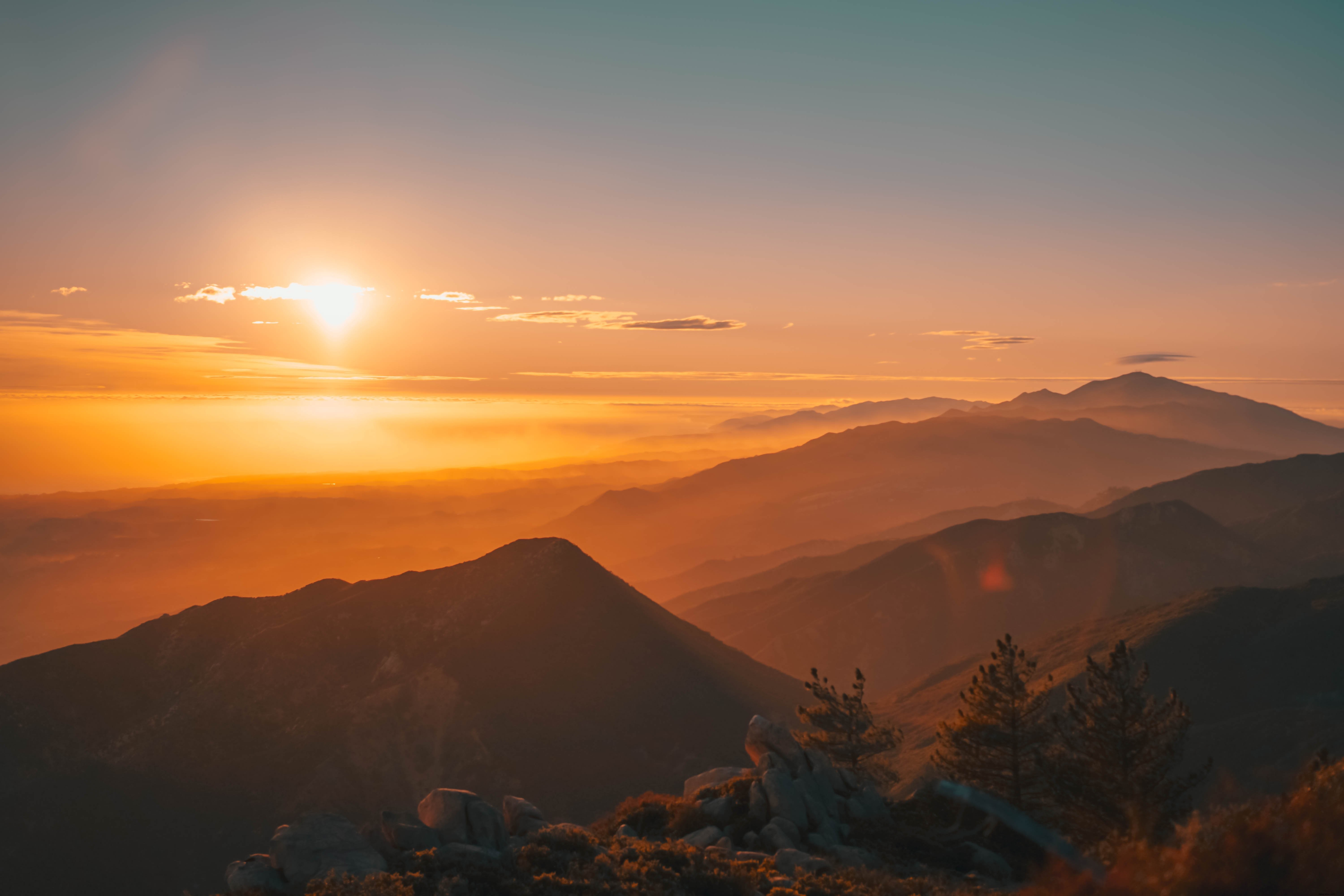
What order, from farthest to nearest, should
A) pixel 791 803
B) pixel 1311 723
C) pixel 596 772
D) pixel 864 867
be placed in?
pixel 596 772 < pixel 1311 723 < pixel 791 803 < pixel 864 867

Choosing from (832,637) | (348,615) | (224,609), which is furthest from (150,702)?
(832,637)

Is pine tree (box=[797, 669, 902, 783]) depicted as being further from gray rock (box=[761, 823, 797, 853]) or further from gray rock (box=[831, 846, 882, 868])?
gray rock (box=[831, 846, 882, 868])

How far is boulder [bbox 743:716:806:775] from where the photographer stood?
39.3 m

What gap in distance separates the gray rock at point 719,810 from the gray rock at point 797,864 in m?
5.88

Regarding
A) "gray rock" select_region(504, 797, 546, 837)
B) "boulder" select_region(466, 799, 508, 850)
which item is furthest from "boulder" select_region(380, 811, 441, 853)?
"gray rock" select_region(504, 797, 546, 837)

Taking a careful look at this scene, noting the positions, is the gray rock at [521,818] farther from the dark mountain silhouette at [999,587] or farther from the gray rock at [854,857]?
the dark mountain silhouette at [999,587]

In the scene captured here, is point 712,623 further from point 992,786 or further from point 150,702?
point 992,786

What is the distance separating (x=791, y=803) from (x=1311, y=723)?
58690 millimetres

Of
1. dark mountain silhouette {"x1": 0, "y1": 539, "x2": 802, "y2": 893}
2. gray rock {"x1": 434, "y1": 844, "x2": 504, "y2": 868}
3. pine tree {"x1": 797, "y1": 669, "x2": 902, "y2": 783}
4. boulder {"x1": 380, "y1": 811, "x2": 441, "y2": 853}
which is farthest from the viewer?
dark mountain silhouette {"x1": 0, "y1": 539, "x2": 802, "y2": 893}

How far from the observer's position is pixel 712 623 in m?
186

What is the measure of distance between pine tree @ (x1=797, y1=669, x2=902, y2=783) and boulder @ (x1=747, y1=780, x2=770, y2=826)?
13.3 m

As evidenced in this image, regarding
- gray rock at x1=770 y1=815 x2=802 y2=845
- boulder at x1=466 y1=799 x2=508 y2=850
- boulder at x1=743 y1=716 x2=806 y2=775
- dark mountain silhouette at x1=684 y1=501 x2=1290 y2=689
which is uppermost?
boulder at x1=466 y1=799 x2=508 y2=850

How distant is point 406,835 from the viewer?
88.3 ft

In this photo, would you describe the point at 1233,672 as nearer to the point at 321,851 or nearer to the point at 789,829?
the point at 789,829
